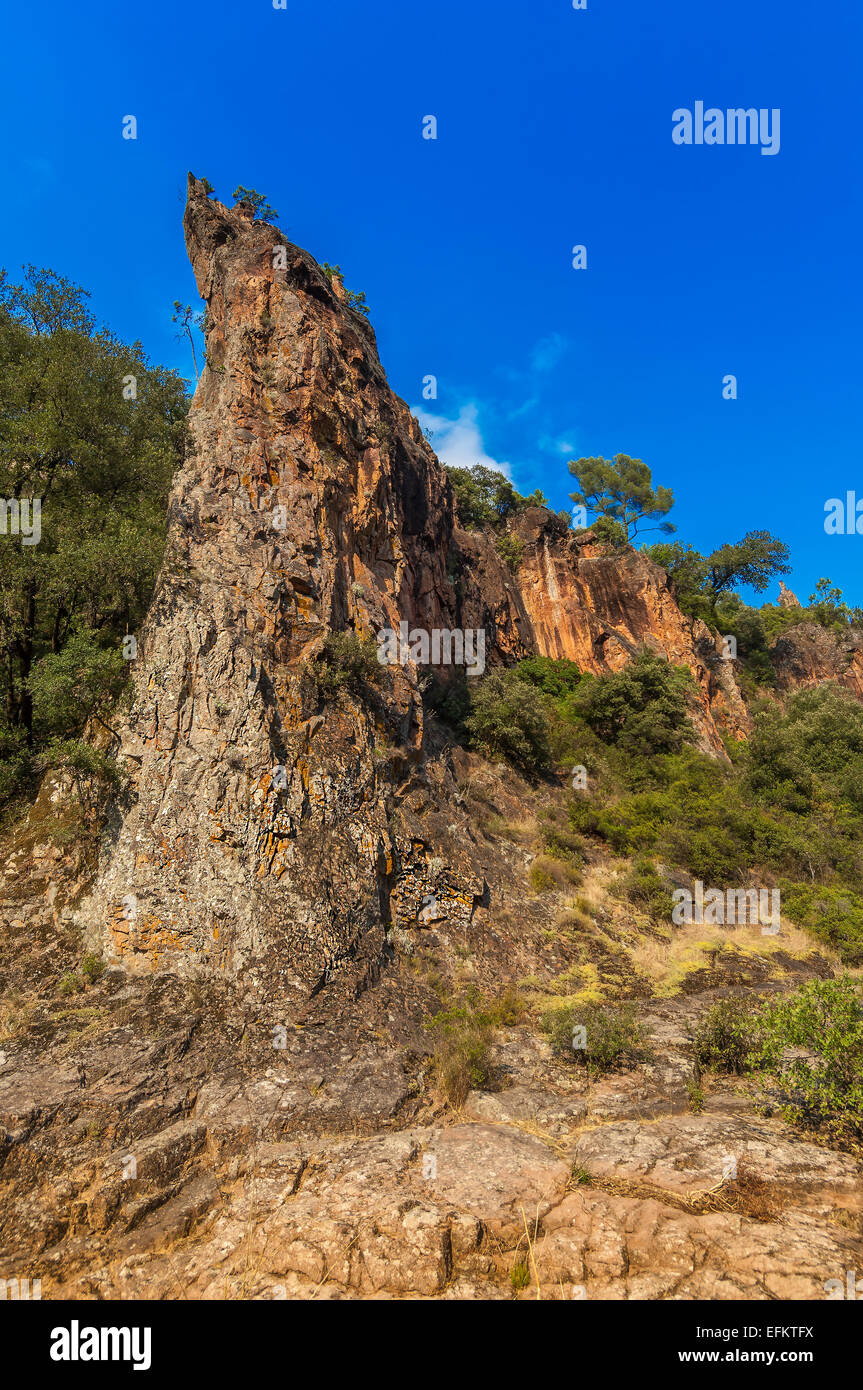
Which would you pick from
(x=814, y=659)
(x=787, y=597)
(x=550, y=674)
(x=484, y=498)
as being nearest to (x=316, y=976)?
(x=550, y=674)

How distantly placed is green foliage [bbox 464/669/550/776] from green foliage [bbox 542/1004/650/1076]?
35.3 ft

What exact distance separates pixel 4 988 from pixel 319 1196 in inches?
222

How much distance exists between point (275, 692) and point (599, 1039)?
7.88 metres

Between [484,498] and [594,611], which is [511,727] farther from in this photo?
[484,498]

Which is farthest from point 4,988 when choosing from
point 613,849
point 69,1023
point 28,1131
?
point 613,849

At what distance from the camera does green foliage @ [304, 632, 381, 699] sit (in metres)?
12.3

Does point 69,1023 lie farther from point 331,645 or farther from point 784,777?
point 784,777

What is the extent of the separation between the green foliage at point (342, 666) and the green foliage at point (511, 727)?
733cm

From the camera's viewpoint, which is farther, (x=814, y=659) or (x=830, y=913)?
(x=814, y=659)

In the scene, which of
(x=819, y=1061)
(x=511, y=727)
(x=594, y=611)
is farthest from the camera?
(x=594, y=611)

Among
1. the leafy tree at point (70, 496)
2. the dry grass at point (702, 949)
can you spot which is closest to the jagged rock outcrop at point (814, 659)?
the dry grass at point (702, 949)

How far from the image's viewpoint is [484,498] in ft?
113

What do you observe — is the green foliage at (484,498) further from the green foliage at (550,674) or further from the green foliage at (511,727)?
the green foliage at (511,727)

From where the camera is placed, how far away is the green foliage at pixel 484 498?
3197cm
